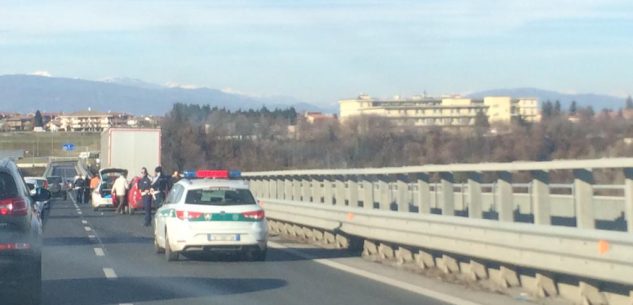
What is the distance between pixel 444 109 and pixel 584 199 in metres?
55.2

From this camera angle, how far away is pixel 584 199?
37.6 feet

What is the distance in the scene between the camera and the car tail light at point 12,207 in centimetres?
1161

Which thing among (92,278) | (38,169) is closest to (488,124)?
(92,278)

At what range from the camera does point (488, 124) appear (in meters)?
41.9

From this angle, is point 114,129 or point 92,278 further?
point 114,129

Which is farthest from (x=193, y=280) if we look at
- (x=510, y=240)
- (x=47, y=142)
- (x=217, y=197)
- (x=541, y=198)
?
(x=47, y=142)

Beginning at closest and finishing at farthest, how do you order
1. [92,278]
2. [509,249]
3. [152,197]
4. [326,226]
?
1. [509,249]
2. [92,278]
3. [326,226]
4. [152,197]

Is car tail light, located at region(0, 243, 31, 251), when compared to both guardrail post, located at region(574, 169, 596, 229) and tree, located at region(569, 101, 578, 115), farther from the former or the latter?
tree, located at region(569, 101, 578, 115)

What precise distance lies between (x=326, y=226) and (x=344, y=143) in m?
28.0

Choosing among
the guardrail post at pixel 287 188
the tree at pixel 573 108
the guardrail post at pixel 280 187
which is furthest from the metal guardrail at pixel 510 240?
the tree at pixel 573 108

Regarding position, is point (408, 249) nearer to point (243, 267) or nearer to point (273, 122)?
point (243, 267)

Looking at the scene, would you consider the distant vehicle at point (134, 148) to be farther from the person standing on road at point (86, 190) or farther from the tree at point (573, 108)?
the tree at point (573, 108)

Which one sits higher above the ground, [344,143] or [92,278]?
[344,143]

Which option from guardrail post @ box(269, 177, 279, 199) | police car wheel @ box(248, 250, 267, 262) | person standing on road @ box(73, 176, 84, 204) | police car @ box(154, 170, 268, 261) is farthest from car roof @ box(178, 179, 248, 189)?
person standing on road @ box(73, 176, 84, 204)
